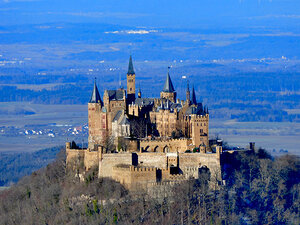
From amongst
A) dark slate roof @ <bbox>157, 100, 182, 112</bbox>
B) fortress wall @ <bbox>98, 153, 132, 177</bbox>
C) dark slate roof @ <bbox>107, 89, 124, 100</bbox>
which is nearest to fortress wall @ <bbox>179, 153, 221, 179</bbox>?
fortress wall @ <bbox>98, 153, 132, 177</bbox>

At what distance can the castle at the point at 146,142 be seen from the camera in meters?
61.8

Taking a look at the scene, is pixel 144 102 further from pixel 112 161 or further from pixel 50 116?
pixel 50 116

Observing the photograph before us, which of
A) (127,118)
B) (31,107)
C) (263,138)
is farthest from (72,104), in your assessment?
Answer: (127,118)

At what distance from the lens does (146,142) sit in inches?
2564

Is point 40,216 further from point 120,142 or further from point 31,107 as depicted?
point 31,107

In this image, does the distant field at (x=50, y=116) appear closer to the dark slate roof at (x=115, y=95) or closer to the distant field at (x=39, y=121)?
the distant field at (x=39, y=121)

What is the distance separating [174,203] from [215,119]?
273 feet

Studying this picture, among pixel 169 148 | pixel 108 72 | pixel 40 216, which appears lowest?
pixel 40 216

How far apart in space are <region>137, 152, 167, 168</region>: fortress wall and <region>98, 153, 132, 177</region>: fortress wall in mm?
800

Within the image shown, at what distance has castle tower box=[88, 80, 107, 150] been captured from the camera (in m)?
69.4

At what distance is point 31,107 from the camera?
17012cm

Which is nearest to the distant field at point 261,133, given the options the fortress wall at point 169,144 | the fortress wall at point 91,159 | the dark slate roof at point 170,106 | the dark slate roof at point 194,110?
the dark slate roof at point 170,106

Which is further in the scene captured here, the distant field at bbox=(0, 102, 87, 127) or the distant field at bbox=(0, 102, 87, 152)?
the distant field at bbox=(0, 102, 87, 127)

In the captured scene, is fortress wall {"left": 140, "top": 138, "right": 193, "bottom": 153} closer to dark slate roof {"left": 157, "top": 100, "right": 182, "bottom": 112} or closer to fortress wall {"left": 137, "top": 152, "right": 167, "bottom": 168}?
fortress wall {"left": 137, "top": 152, "right": 167, "bottom": 168}
